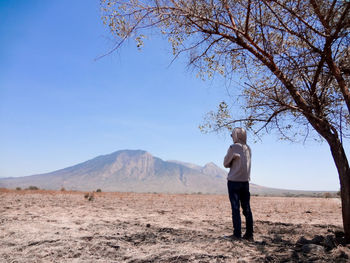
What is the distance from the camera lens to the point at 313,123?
7.27 meters

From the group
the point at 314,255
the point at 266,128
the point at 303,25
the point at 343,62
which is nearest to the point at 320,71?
the point at 343,62

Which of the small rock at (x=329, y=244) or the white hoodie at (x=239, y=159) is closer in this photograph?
the small rock at (x=329, y=244)

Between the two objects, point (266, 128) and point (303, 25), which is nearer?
point (303, 25)

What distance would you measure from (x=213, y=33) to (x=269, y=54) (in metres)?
1.39

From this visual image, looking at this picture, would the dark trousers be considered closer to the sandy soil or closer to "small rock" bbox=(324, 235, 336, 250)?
the sandy soil

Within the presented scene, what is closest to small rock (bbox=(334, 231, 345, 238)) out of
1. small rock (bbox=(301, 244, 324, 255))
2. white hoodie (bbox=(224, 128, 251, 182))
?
small rock (bbox=(301, 244, 324, 255))

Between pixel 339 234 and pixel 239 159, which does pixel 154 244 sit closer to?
pixel 239 159

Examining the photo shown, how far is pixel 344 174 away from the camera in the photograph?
6.95 m

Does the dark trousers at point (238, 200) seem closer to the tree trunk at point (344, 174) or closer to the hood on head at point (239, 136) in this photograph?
the hood on head at point (239, 136)

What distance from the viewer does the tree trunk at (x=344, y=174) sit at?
6938mm

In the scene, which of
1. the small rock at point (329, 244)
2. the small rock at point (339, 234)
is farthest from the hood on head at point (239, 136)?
the small rock at point (339, 234)

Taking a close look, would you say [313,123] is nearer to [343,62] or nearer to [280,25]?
[343,62]

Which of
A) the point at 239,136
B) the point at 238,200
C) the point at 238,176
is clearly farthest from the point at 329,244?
the point at 239,136

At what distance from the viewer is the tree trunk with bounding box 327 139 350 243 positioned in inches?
273
